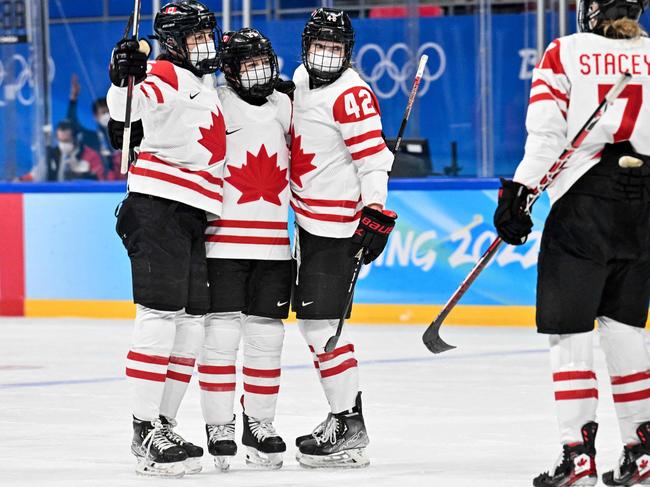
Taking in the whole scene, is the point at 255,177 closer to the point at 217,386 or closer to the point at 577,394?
the point at 217,386

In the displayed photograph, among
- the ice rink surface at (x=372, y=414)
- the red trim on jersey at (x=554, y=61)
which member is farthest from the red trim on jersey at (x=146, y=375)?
the red trim on jersey at (x=554, y=61)

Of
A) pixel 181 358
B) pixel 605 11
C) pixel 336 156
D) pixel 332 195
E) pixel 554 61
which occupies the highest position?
pixel 605 11

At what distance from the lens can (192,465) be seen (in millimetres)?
4121

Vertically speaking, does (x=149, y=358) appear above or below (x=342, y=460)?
→ above

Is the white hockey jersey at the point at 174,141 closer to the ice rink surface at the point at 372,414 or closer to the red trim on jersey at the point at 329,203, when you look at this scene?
the red trim on jersey at the point at 329,203

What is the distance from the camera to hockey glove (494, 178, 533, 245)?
367 cm

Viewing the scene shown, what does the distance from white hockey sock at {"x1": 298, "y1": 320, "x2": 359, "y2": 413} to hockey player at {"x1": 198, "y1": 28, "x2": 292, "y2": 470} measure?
0.35 feet

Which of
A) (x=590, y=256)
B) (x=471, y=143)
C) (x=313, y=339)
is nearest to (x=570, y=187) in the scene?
(x=590, y=256)

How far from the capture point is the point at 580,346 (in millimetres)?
3713

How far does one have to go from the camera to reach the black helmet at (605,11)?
12.2 ft

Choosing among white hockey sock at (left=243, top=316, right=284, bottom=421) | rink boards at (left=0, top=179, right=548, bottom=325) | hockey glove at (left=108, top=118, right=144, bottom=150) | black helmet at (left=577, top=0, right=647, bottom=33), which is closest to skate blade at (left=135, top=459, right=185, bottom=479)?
white hockey sock at (left=243, top=316, right=284, bottom=421)

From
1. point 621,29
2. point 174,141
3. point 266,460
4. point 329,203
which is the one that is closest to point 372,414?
point 266,460

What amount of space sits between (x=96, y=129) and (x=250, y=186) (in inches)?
255

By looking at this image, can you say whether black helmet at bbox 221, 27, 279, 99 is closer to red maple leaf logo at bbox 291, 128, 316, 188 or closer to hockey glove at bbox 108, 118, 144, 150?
red maple leaf logo at bbox 291, 128, 316, 188
